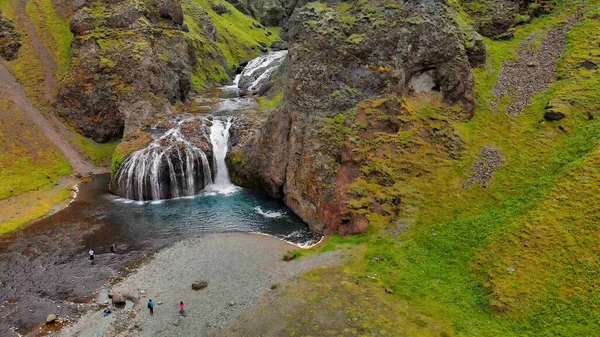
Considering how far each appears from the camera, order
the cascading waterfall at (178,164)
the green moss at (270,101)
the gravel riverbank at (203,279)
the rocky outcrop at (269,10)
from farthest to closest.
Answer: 1. the rocky outcrop at (269,10)
2. the green moss at (270,101)
3. the cascading waterfall at (178,164)
4. the gravel riverbank at (203,279)

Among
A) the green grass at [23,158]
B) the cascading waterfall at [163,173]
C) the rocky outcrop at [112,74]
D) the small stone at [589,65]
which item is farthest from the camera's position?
the rocky outcrop at [112,74]

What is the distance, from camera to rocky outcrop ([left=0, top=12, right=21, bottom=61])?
70.9m

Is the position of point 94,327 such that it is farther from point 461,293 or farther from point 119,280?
point 461,293

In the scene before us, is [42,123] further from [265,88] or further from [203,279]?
[203,279]

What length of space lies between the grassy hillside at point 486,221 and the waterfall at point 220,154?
19757 mm

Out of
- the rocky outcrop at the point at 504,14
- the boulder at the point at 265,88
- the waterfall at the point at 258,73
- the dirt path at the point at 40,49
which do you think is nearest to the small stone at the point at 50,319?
the dirt path at the point at 40,49

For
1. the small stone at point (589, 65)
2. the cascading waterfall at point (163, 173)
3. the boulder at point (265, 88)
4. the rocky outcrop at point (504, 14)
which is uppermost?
the rocky outcrop at point (504, 14)

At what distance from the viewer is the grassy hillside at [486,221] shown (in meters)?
25.7

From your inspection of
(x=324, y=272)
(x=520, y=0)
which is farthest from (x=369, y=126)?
(x=520, y=0)

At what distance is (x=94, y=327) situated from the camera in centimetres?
2675

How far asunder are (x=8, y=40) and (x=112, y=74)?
23410mm

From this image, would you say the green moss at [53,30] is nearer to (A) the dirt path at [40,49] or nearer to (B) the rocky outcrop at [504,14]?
(A) the dirt path at [40,49]

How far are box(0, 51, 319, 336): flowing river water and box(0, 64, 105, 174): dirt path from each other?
4804 millimetres

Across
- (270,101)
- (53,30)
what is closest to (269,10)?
(270,101)
